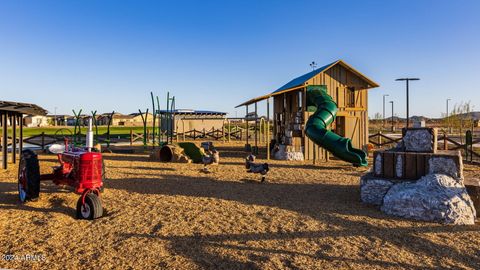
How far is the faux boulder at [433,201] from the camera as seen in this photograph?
20.2 ft

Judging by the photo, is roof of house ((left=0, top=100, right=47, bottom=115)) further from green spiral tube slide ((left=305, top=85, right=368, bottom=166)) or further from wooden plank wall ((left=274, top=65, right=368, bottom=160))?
wooden plank wall ((left=274, top=65, right=368, bottom=160))

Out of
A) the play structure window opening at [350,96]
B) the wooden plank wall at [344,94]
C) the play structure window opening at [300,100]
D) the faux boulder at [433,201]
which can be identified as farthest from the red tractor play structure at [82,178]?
the play structure window opening at [350,96]

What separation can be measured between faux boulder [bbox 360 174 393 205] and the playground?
1.01ft

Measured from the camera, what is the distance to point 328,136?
45.0 feet

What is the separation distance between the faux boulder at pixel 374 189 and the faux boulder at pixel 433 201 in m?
0.41

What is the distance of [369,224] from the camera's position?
606cm

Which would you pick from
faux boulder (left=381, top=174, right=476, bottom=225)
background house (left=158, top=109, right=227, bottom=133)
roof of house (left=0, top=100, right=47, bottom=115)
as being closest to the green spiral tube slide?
faux boulder (left=381, top=174, right=476, bottom=225)

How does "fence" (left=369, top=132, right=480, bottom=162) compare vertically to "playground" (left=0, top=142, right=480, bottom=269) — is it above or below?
above

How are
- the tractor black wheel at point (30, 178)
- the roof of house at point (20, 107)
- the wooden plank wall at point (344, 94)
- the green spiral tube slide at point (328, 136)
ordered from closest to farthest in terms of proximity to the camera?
1. the tractor black wheel at point (30, 178)
2. the roof of house at point (20, 107)
3. the green spiral tube slide at point (328, 136)
4. the wooden plank wall at point (344, 94)

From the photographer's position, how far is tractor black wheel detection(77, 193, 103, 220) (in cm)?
622

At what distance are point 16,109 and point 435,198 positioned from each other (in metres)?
13.5

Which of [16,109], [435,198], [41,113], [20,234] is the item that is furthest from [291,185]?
[41,113]

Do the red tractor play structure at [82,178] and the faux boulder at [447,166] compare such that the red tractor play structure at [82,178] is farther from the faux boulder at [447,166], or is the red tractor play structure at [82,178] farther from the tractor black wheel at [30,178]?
the faux boulder at [447,166]

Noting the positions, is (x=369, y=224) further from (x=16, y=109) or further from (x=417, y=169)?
(x=16, y=109)
